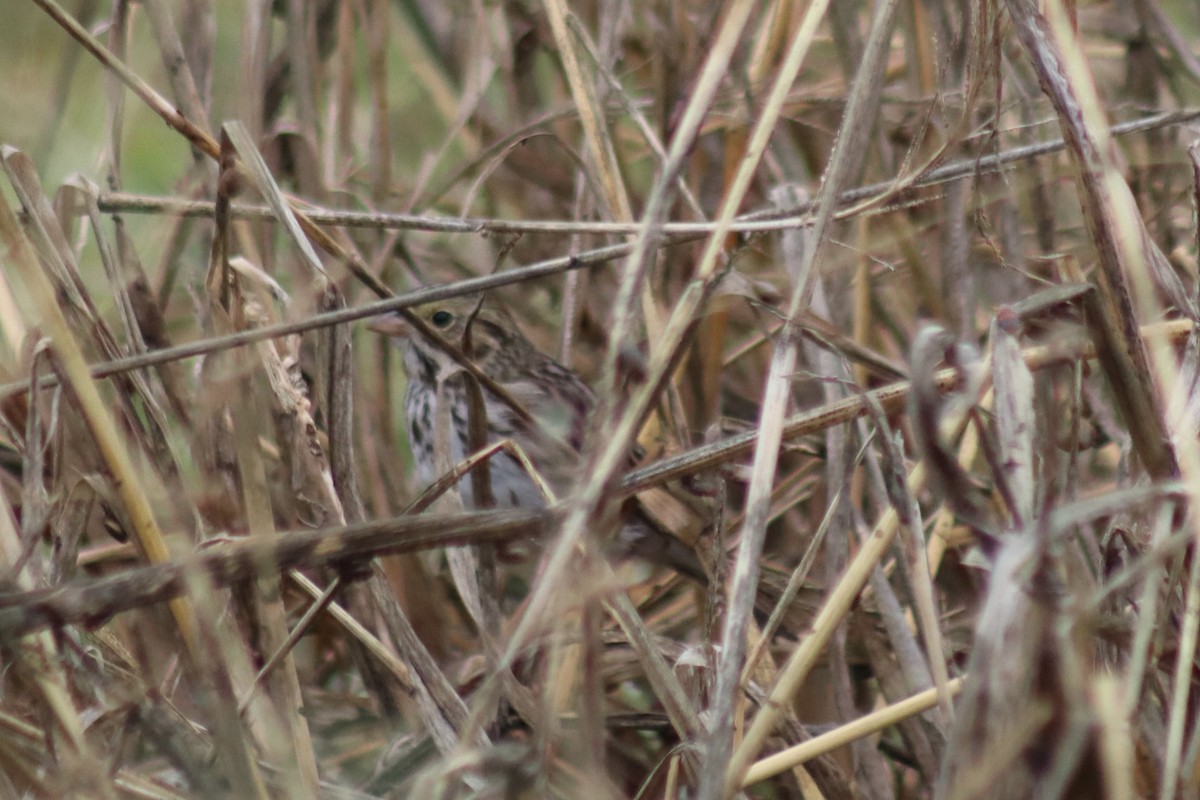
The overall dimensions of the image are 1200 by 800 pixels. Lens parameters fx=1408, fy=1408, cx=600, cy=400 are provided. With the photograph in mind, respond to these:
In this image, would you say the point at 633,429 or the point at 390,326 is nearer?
the point at 633,429

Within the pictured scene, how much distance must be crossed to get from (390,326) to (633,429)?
175 centimetres

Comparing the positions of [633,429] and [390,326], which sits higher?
[633,429]

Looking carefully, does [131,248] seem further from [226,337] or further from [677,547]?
[677,547]

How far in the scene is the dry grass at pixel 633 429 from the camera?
3.31 feet

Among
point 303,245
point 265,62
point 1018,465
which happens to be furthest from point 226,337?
point 265,62

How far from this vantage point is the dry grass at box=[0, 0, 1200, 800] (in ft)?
3.31

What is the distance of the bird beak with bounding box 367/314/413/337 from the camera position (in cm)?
264

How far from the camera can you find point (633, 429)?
1028mm

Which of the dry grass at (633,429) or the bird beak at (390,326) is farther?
the bird beak at (390,326)

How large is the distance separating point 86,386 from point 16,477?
47.9 inches

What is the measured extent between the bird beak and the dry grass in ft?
0.30

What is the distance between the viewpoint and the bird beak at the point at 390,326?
2637 millimetres

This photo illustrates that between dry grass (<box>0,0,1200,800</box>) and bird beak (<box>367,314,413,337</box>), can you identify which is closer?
dry grass (<box>0,0,1200,800</box>)

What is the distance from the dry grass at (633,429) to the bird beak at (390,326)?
0.09 metres
